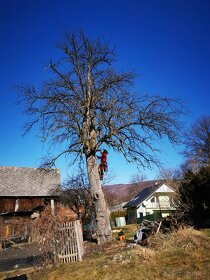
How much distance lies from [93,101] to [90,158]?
3.30 meters

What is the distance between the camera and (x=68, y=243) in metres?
9.45

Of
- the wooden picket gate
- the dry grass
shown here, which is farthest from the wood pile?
the wooden picket gate

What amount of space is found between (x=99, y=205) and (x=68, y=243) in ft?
10.6

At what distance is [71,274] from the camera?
293 inches

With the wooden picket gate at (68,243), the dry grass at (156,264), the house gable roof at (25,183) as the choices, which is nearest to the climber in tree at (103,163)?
the wooden picket gate at (68,243)

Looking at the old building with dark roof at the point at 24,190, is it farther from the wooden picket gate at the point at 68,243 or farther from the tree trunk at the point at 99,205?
the wooden picket gate at the point at 68,243

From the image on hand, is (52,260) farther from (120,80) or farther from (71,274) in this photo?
(120,80)

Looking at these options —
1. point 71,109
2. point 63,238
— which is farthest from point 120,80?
point 63,238

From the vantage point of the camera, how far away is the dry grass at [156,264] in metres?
6.24

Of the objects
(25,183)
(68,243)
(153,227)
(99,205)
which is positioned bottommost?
(68,243)

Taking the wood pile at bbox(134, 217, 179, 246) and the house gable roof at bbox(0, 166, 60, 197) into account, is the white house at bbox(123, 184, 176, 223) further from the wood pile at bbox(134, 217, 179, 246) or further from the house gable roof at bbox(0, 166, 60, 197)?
the wood pile at bbox(134, 217, 179, 246)

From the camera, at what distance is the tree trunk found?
12047mm

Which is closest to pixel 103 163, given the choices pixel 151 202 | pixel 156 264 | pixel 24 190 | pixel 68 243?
pixel 68 243

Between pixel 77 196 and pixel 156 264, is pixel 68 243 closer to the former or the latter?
pixel 156 264
